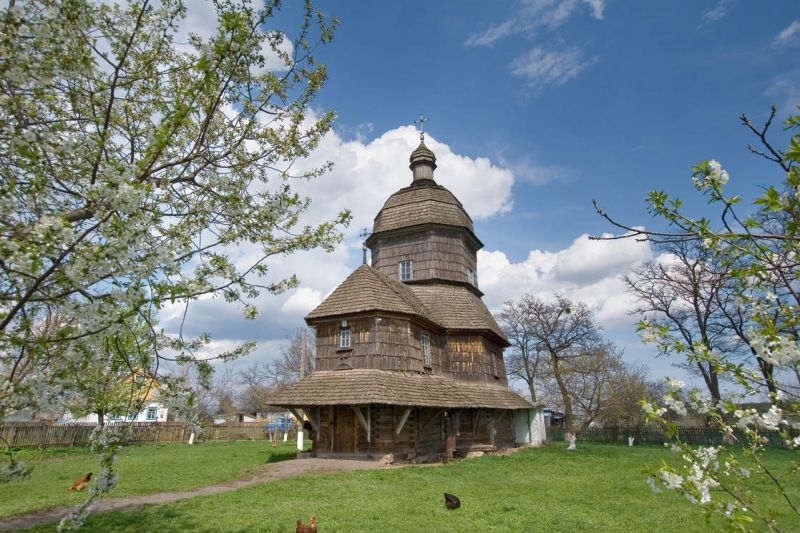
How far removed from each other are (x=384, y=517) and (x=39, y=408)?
6.65 m

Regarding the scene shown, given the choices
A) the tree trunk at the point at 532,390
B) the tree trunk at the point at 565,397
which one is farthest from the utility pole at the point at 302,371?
the tree trunk at the point at 532,390

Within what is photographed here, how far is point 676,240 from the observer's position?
275 centimetres

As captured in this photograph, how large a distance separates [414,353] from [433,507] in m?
8.95

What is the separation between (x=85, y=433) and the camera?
26578 mm

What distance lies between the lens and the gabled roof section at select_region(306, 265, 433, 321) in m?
17.5

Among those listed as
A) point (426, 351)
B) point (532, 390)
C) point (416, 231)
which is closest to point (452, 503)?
point (426, 351)

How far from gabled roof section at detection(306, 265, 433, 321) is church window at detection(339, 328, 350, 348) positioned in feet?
2.40

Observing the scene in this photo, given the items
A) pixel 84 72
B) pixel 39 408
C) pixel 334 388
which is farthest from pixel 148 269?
pixel 334 388

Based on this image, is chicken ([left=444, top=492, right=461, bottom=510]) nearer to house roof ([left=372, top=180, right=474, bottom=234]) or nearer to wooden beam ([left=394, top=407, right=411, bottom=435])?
wooden beam ([left=394, top=407, right=411, bottom=435])

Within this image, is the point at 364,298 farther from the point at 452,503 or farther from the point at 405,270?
the point at 452,503

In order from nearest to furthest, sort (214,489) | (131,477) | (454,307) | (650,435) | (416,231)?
(214,489), (131,477), (454,307), (416,231), (650,435)

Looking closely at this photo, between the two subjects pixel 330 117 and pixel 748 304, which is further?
pixel 330 117

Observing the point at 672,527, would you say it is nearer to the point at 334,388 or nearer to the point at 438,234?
the point at 334,388

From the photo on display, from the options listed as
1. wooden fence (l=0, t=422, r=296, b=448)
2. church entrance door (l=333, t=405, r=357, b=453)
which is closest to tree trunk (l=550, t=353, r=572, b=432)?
church entrance door (l=333, t=405, r=357, b=453)
